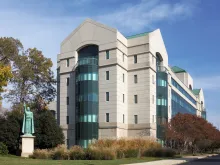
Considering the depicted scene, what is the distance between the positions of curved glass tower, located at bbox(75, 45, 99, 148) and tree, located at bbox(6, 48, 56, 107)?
477 cm

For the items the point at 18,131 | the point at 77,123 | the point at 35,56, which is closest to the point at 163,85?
the point at 77,123

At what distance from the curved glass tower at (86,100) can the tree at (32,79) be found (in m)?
4.77

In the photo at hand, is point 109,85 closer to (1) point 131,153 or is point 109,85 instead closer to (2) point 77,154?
(1) point 131,153

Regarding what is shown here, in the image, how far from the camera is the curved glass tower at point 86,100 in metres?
52.1

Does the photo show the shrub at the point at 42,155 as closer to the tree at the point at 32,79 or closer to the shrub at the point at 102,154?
the shrub at the point at 102,154

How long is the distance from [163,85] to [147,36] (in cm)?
947

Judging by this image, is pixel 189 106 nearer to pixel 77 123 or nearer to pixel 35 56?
pixel 77 123

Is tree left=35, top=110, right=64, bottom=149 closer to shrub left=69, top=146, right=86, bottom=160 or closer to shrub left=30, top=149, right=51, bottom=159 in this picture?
shrub left=30, top=149, right=51, bottom=159

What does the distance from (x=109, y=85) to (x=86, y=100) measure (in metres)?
4.20

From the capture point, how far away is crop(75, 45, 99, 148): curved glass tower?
171 ft

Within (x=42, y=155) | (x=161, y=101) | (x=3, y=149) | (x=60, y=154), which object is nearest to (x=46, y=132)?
(x=3, y=149)

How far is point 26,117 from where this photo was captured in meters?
38.2

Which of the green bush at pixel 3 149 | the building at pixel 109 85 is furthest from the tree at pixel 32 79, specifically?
the green bush at pixel 3 149

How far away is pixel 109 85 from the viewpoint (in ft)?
173
